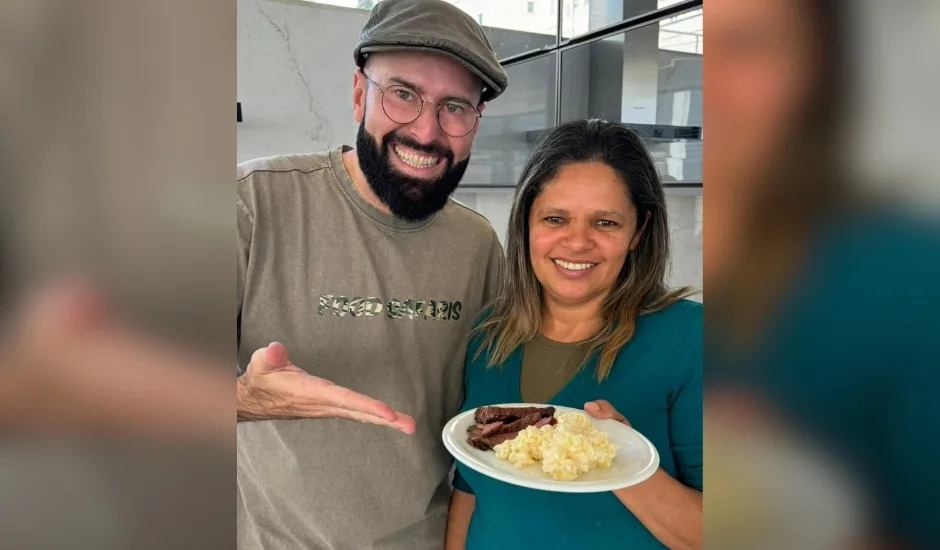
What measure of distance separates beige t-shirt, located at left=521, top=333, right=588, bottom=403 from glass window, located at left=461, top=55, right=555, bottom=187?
2.69ft

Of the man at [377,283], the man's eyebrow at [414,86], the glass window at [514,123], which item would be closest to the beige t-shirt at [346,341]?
the man at [377,283]

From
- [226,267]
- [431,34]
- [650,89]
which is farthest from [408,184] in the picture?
[650,89]

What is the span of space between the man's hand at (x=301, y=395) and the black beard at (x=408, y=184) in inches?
11.0

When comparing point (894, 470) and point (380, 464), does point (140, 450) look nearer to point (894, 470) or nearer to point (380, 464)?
point (894, 470)

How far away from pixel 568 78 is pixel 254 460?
1113mm

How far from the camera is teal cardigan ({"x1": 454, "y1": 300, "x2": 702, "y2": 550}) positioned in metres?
0.62

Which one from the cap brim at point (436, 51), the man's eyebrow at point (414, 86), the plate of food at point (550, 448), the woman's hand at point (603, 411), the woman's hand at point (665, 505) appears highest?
the cap brim at point (436, 51)

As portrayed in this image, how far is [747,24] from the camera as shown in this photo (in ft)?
0.26

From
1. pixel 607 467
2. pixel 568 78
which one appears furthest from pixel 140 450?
pixel 568 78

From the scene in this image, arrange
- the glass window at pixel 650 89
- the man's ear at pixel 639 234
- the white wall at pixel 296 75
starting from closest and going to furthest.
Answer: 1. the man's ear at pixel 639 234
2. the glass window at pixel 650 89
3. the white wall at pixel 296 75

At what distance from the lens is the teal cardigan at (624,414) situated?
0.62 metres

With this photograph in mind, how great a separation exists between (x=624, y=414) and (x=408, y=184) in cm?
33

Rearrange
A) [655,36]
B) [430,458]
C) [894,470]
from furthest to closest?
[655,36] < [430,458] < [894,470]

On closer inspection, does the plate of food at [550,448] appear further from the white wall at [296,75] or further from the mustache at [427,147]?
the white wall at [296,75]
